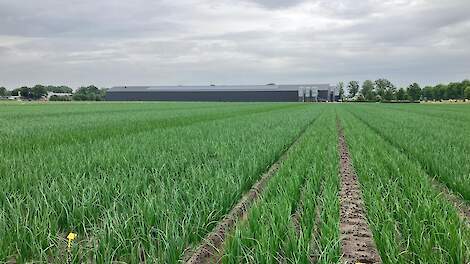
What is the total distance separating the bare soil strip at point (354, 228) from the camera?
3.61 m

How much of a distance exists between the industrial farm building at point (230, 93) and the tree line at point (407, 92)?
16382mm

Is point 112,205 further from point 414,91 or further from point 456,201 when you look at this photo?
point 414,91

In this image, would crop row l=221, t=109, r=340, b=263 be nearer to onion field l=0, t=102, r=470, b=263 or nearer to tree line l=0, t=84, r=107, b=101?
onion field l=0, t=102, r=470, b=263

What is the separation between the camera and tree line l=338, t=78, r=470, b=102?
126844mm

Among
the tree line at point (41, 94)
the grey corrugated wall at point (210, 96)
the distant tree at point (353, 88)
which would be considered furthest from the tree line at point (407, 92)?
the tree line at point (41, 94)

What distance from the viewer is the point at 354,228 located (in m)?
4.38

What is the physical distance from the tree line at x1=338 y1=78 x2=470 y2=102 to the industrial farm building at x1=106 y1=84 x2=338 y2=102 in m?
Answer: 16.4

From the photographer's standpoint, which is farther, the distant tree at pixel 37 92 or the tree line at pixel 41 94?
the distant tree at pixel 37 92

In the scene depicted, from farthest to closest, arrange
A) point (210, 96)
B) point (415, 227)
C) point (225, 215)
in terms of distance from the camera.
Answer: point (210, 96) → point (225, 215) → point (415, 227)

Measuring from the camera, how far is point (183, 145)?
10.1 metres

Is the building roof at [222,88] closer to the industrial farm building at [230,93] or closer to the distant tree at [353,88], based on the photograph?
the industrial farm building at [230,93]

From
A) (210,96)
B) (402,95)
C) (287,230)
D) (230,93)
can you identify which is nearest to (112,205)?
(287,230)

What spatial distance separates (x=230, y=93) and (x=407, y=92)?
60254 mm

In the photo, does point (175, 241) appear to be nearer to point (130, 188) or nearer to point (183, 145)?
point (130, 188)
